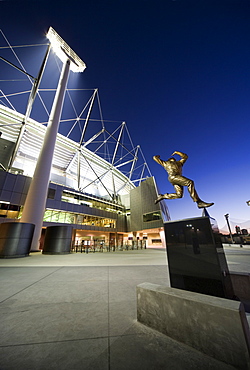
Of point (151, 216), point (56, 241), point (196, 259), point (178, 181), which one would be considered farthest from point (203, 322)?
point (151, 216)

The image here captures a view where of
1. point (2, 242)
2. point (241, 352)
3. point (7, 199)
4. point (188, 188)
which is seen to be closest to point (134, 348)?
point (241, 352)

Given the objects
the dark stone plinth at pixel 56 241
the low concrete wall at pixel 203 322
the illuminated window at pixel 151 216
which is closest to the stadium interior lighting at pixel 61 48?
the dark stone plinth at pixel 56 241

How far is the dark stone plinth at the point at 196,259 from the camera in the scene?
2.23 m

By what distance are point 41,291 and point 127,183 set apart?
150 feet

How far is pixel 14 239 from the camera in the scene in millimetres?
9883

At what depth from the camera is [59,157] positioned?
35719 millimetres

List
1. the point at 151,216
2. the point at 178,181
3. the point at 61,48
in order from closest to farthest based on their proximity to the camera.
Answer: the point at 178,181, the point at 61,48, the point at 151,216

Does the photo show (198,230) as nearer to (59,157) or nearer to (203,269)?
(203,269)

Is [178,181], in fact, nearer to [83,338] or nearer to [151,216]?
[83,338]

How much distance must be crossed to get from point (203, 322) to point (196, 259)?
3.47ft

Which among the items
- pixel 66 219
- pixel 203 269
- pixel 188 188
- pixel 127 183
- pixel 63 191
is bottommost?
pixel 203 269

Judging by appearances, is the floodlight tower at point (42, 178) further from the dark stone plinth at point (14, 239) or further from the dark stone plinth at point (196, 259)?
the dark stone plinth at point (196, 259)

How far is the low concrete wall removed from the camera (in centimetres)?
122

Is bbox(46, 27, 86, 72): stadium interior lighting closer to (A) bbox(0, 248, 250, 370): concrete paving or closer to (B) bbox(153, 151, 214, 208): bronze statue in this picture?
(B) bbox(153, 151, 214, 208): bronze statue
